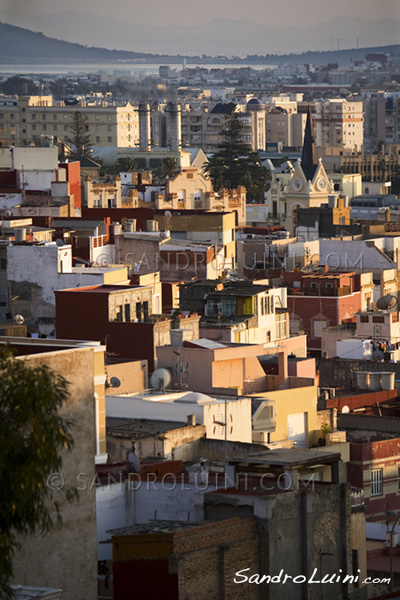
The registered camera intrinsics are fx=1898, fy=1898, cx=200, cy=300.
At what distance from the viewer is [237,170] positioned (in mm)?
106688

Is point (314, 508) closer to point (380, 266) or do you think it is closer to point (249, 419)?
point (249, 419)

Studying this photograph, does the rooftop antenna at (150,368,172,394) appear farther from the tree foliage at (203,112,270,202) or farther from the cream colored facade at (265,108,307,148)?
the cream colored facade at (265,108,307,148)

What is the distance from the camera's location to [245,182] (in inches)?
4085

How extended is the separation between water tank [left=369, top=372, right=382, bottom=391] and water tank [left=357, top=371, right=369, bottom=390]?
71 millimetres

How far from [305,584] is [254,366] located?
1063cm

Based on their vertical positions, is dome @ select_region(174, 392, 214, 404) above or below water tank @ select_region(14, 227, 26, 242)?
below

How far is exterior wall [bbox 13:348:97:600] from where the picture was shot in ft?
56.6

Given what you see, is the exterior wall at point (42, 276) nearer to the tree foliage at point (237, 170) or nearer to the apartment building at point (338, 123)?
the tree foliage at point (237, 170)

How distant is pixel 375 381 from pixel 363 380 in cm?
24

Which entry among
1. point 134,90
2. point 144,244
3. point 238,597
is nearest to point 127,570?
point 238,597

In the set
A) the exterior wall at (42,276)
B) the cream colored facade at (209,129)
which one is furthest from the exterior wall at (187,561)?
the cream colored facade at (209,129)

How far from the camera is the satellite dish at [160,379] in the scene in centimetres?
2817

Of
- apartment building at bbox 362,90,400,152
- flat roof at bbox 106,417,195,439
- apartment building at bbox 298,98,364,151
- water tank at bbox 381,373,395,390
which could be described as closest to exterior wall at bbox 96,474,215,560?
flat roof at bbox 106,417,195,439

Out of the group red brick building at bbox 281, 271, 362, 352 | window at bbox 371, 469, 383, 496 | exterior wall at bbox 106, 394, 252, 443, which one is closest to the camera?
exterior wall at bbox 106, 394, 252, 443
